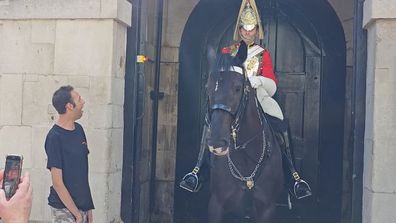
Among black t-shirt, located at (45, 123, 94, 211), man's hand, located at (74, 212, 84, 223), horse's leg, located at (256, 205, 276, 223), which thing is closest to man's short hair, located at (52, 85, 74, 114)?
black t-shirt, located at (45, 123, 94, 211)

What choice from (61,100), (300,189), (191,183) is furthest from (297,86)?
(61,100)

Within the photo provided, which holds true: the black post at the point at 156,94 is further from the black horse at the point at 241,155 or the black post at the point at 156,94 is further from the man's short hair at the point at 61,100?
the man's short hair at the point at 61,100

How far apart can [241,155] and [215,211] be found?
612 mm

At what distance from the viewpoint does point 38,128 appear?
242 inches

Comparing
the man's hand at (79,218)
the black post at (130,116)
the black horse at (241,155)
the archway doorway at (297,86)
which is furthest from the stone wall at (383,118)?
the man's hand at (79,218)

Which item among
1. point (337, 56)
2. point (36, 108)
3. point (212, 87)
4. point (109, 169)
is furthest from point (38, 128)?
point (337, 56)

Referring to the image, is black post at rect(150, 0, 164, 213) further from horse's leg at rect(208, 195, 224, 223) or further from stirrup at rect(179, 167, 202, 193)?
horse's leg at rect(208, 195, 224, 223)

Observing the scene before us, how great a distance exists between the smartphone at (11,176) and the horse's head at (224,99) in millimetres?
2023

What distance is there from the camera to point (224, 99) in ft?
16.3

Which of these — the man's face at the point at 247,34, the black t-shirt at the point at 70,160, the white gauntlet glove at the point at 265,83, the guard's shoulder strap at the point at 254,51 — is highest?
the man's face at the point at 247,34

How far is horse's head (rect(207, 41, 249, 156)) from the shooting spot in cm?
483

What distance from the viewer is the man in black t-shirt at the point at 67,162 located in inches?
187

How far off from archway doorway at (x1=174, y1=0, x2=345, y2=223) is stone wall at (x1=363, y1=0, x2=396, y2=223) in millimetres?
2247

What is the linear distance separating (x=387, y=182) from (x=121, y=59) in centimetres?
286
